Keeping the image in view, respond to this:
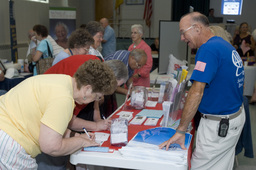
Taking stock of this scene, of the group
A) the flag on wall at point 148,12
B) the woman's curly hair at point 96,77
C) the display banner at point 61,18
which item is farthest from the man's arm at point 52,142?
the flag on wall at point 148,12

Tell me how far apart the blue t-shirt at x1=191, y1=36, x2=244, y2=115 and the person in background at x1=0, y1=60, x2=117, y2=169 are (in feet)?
1.73

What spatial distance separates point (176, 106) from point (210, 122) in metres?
0.31

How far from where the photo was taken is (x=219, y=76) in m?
1.49

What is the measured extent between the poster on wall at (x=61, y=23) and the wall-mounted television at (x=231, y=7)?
614 cm

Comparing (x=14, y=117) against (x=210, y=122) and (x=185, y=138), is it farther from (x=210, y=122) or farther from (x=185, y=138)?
(x=210, y=122)

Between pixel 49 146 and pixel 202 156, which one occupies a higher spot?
pixel 49 146

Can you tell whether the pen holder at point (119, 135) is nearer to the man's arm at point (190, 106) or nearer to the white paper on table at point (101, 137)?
the white paper on table at point (101, 137)

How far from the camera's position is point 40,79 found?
123 cm

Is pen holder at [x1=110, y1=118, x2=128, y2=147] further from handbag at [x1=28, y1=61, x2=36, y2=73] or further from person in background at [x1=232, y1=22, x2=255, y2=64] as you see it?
person in background at [x1=232, y1=22, x2=255, y2=64]

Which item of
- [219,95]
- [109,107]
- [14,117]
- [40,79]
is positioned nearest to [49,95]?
[40,79]

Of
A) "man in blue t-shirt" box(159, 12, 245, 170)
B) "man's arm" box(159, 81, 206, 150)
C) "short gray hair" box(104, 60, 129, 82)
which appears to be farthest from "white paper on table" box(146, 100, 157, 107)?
"man's arm" box(159, 81, 206, 150)

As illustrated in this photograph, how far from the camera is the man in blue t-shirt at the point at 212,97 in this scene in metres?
1.45

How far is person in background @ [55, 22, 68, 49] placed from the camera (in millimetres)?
6734

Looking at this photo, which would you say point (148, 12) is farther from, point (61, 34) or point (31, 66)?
point (31, 66)
